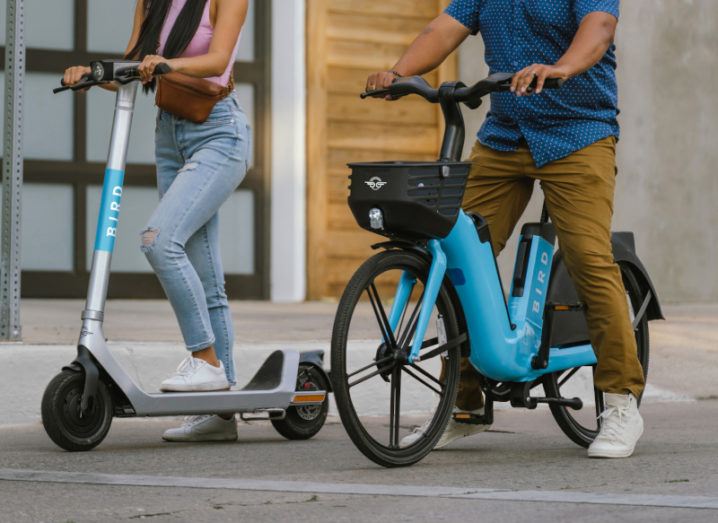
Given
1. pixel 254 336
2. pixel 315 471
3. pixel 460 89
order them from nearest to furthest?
1. pixel 315 471
2. pixel 460 89
3. pixel 254 336

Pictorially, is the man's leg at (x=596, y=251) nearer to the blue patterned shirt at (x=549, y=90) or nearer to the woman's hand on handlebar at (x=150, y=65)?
the blue patterned shirt at (x=549, y=90)

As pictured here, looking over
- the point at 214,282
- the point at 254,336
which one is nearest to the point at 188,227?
the point at 214,282

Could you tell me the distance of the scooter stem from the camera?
15.6 feet

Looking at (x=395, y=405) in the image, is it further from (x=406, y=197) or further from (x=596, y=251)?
(x=596, y=251)

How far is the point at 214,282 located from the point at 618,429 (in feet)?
4.71

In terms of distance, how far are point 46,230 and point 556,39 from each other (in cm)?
606

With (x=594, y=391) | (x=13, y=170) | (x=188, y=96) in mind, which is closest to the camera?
(x=188, y=96)

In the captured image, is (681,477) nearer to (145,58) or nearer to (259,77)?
(145,58)

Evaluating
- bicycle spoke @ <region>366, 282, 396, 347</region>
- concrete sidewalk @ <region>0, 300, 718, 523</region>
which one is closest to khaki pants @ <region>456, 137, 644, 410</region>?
concrete sidewalk @ <region>0, 300, 718, 523</region>

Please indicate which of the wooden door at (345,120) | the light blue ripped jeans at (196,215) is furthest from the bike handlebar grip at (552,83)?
the wooden door at (345,120)

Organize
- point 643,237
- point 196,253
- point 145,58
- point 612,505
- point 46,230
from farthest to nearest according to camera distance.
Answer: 1. point 643,237
2. point 46,230
3. point 196,253
4. point 145,58
5. point 612,505

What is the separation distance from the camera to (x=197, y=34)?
16.2 feet

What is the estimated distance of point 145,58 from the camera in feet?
15.2

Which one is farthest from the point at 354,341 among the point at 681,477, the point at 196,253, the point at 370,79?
the point at 681,477
